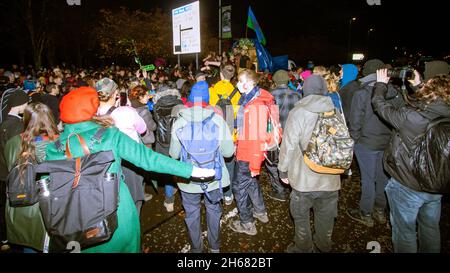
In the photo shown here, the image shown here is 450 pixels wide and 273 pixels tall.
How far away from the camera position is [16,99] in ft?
11.6

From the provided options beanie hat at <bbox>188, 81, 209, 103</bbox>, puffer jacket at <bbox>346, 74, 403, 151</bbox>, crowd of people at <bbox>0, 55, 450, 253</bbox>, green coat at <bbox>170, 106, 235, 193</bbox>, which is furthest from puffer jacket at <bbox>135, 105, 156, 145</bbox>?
puffer jacket at <bbox>346, 74, 403, 151</bbox>

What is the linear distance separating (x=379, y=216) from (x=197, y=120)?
346cm

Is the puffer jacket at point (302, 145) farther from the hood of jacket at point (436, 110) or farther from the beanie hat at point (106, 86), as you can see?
the beanie hat at point (106, 86)

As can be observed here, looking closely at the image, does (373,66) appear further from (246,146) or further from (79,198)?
(79,198)

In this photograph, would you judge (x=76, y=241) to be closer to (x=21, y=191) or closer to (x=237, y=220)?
(x=21, y=191)

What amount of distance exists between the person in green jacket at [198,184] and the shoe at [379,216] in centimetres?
274

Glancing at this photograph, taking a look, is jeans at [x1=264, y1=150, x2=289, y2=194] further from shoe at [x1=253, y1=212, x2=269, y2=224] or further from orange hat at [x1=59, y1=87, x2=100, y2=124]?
orange hat at [x1=59, y1=87, x2=100, y2=124]

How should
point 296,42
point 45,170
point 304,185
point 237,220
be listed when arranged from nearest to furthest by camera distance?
point 45,170 → point 304,185 → point 237,220 → point 296,42

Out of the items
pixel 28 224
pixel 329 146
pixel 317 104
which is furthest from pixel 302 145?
pixel 28 224

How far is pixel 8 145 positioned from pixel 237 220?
3.21 m

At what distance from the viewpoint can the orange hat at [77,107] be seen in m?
2.19

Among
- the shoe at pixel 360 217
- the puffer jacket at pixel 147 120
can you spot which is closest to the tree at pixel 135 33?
the puffer jacket at pixel 147 120

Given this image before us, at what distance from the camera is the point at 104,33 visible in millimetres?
34156
